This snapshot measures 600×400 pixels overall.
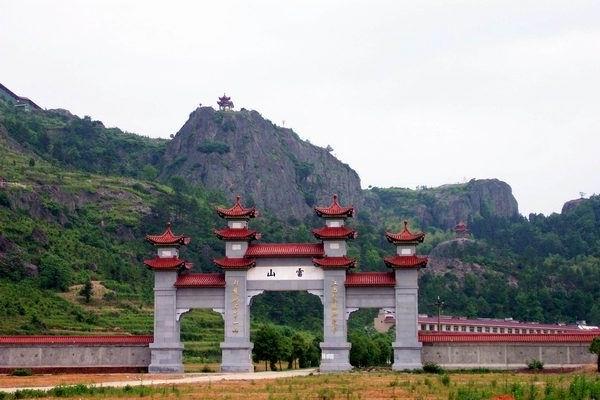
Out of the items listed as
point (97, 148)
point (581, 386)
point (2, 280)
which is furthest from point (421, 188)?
point (581, 386)

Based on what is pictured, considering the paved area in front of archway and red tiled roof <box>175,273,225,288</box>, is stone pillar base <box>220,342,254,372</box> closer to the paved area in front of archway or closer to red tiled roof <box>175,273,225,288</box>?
the paved area in front of archway

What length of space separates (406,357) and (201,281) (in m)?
10.6

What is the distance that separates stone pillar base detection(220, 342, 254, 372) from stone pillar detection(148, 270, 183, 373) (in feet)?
7.12

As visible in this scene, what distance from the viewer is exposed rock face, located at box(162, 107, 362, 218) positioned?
134 meters

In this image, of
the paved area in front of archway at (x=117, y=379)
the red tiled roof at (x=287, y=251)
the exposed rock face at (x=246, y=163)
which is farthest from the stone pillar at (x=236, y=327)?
the exposed rock face at (x=246, y=163)

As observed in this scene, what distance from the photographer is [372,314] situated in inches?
3460

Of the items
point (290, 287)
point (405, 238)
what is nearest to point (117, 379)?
point (290, 287)

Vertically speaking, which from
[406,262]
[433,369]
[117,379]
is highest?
[406,262]

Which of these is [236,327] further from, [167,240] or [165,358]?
[167,240]

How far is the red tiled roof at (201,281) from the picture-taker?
45.2 metres

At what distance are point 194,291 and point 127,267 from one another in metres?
33.2

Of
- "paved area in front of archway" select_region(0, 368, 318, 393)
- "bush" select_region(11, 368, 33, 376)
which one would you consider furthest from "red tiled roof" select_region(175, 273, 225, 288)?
"bush" select_region(11, 368, 33, 376)

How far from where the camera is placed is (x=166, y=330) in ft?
147

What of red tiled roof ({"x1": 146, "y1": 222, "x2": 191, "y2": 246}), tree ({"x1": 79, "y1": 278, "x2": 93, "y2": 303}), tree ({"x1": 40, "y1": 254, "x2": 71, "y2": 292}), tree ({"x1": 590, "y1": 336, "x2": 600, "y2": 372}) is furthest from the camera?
tree ({"x1": 40, "y1": 254, "x2": 71, "y2": 292})
